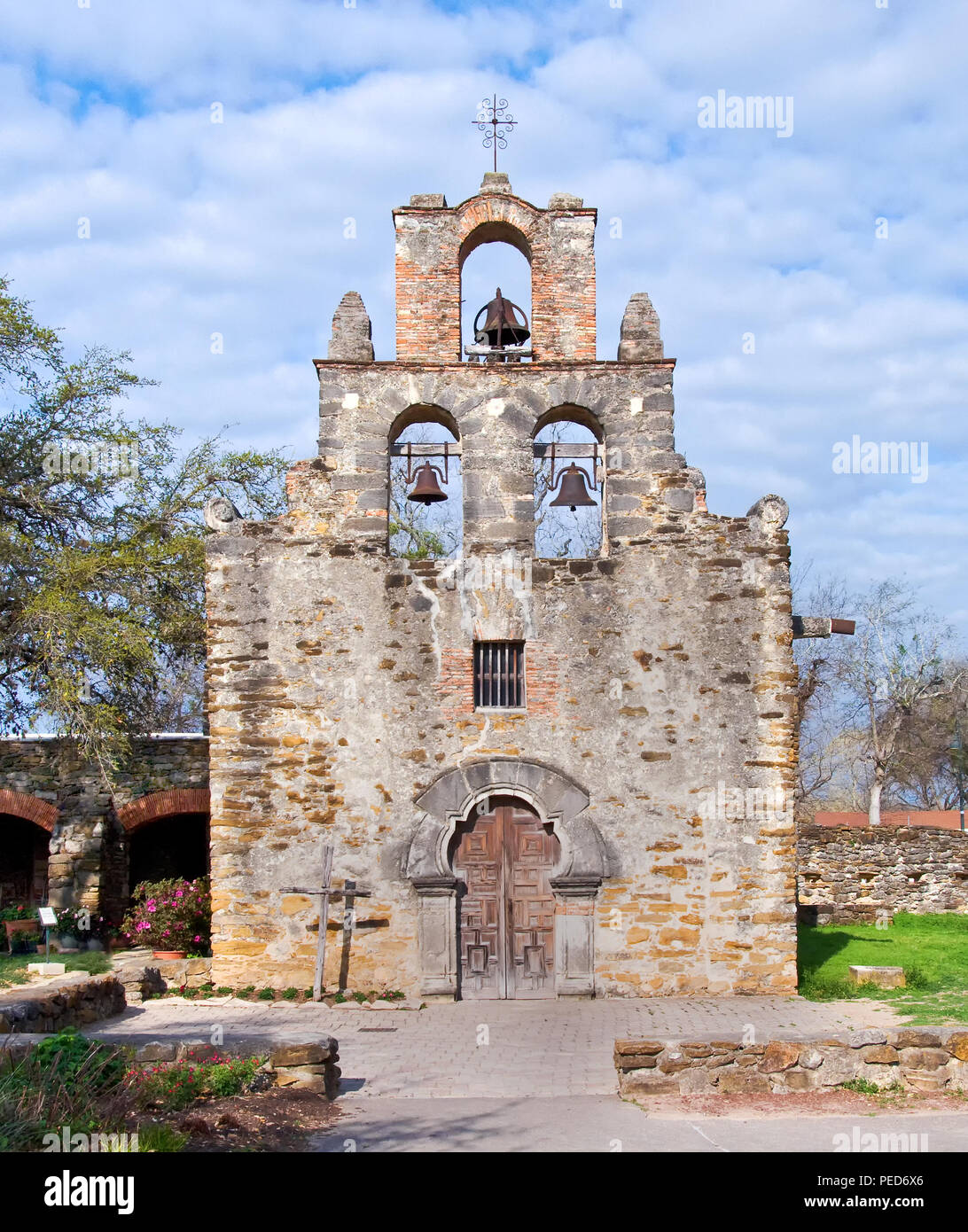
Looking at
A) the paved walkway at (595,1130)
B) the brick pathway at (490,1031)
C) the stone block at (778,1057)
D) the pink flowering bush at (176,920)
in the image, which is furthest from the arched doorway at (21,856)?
the stone block at (778,1057)

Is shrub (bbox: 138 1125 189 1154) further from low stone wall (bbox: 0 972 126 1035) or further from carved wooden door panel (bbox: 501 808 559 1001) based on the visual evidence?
carved wooden door panel (bbox: 501 808 559 1001)

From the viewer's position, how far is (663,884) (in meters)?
12.8

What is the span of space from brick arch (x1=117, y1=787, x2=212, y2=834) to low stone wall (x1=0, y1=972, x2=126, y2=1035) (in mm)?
4834

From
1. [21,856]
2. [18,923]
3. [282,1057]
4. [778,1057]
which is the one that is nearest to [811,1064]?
[778,1057]

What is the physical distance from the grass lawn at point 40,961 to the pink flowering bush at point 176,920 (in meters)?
0.58

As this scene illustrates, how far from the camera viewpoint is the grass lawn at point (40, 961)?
40.9 ft

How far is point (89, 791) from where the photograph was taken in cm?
1691

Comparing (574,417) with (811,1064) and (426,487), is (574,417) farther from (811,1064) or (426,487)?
(811,1064)

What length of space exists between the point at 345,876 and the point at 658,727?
3790 mm

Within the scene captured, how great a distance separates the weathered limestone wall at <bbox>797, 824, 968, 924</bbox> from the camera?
21.6 meters

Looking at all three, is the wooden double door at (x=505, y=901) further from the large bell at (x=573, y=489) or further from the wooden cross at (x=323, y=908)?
the large bell at (x=573, y=489)

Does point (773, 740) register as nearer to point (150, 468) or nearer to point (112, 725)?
point (112, 725)

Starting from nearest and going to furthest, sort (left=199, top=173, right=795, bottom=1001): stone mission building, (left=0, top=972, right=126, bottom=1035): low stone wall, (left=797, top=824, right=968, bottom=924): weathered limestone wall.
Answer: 1. (left=0, top=972, right=126, bottom=1035): low stone wall
2. (left=199, top=173, right=795, bottom=1001): stone mission building
3. (left=797, top=824, right=968, bottom=924): weathered limestone wall

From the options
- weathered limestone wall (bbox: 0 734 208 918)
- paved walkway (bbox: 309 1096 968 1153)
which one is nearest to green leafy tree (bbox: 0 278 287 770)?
weathered limestone wall (bbox: 0 734 208 918)
